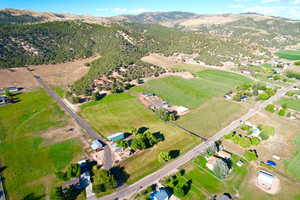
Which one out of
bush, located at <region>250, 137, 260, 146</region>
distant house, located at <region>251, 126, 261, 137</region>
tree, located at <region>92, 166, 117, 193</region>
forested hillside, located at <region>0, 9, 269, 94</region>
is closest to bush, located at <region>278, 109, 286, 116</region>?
distant house, located at <region>251, 126, 261, 137</region>

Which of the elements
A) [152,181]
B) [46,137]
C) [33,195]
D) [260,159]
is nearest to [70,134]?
[46,137]

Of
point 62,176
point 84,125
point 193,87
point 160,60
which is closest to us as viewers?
point 62,176

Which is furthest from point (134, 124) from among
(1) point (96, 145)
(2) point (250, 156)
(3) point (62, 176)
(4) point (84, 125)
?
(2) point (250, 156)

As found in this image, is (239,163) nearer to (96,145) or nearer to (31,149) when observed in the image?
(96,145)

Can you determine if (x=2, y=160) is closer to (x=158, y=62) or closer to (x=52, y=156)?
(x=52, y=156)

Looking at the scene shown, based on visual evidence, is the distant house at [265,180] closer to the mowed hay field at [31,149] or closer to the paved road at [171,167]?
the paved road at [171,167]

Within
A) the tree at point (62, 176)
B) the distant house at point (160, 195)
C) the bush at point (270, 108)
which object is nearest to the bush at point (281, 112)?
the bush at point (270, 108)
